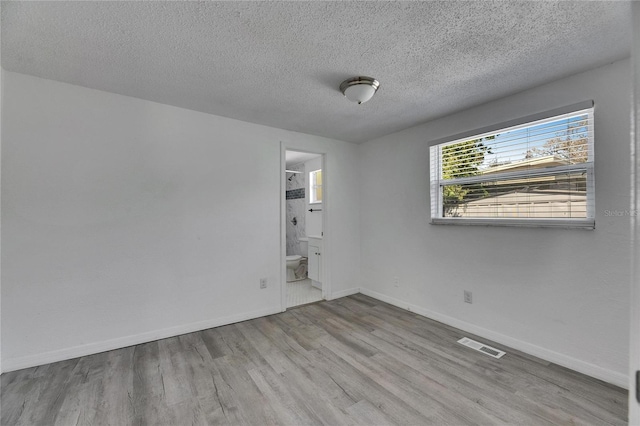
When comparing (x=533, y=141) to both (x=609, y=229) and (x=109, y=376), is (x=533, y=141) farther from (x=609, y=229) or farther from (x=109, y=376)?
(x=109, y=376)

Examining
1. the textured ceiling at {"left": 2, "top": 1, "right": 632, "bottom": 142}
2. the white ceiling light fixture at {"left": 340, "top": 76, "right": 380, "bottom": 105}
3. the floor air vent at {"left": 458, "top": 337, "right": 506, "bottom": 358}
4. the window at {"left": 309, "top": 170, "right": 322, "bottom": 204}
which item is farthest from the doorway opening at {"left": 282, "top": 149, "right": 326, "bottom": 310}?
the floor air vent at {"left": 458, "top": 337, "right": 506, "bottom": 358}

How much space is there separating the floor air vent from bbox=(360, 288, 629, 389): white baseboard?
17cm

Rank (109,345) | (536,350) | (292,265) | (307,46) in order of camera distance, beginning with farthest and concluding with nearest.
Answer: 1. (292,265)
2. (109,345)
3. (536,350)
4. (307,46)

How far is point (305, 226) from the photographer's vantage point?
5.81 m

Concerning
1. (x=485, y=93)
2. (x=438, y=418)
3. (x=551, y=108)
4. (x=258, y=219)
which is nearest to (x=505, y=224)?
(x=551, y=108)

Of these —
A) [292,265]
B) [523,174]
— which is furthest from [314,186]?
[523,174]

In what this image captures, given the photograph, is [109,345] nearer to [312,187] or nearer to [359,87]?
[359,87]

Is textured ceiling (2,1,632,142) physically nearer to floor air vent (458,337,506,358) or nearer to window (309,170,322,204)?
floor air vent (458,337,506,358)

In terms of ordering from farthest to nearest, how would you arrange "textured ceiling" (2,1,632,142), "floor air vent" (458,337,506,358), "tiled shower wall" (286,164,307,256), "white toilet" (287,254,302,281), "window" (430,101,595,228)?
"tiled shower wall" (286,164,307,256) → "white toilet" (287,254,302,281) → "floor air vent" (458,337,506,358) → "window" (430,101,595,228) → "textured ceiling" (2,1,632,142)

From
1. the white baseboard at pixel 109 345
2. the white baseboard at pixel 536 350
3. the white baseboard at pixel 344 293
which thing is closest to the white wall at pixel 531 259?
the white baseboard at pixel 536 350

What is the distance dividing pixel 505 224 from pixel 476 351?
1186 millimetres

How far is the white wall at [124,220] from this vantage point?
2.23m

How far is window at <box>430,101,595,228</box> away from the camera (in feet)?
7.21

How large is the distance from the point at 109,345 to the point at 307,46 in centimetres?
302
